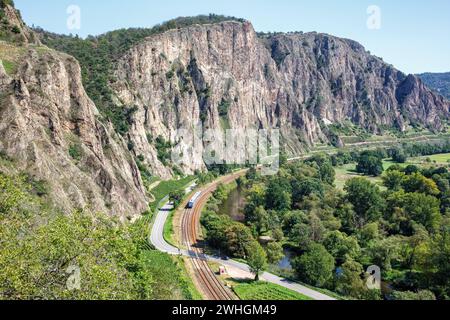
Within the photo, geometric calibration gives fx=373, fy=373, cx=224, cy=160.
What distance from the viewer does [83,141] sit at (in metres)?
67.7

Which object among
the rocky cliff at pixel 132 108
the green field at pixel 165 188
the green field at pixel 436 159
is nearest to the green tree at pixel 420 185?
the green field at pixel 165 188

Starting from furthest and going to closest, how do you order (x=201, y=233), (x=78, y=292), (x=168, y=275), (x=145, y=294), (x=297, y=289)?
(x=201, y=233) < (x=297, y=289) < (x=168, y=275) < (x=145, y=294) < (x=78, y=292)

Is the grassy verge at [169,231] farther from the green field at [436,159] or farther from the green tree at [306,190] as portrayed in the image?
the green field at [436,159]

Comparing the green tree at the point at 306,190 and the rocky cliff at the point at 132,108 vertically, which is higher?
the rocky cliff at the point at 132,108

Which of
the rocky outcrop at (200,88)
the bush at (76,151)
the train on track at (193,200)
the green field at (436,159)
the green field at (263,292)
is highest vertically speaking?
the rocky outcrop at (200,88)

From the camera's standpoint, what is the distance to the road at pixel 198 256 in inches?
1934

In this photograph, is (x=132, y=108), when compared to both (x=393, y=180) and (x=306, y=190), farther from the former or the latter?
(x=393, y=180)

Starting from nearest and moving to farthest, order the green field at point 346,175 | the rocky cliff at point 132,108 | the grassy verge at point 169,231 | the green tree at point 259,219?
Answer: 1. the rocky cliff at point 132,108
2. the grassy verge at point 169,231
3. the green tree at point 259,219
4. the green field at point 346,175

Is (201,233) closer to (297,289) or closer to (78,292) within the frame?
(297,289)

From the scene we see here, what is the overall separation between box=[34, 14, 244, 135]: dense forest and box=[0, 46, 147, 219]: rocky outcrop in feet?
78.5

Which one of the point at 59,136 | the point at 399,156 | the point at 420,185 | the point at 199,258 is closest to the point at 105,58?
the point at 59,136

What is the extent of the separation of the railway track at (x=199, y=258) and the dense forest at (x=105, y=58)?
32934mm
